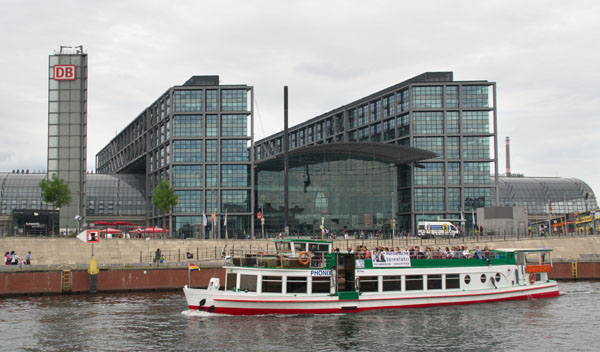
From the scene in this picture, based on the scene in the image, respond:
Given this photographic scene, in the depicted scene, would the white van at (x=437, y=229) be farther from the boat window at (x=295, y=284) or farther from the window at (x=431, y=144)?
the boat window at (x=295, y=284)

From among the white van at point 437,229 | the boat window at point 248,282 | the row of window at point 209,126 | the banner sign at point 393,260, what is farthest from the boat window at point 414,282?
the row of window at point 209,126

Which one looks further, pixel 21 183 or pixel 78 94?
pixel 21 183

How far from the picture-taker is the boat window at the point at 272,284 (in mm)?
40219

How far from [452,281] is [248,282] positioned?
14.1 meters

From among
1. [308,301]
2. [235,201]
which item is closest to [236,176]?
[235,201]

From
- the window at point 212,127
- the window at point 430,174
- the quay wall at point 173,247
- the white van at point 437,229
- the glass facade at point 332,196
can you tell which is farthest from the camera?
the window at point 430,174

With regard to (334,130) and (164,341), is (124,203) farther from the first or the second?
(164,341)

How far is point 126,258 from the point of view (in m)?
75.4

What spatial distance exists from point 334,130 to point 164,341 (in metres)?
118

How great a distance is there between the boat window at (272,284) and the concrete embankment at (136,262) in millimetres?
2672

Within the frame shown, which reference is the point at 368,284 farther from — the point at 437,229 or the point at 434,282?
the point at 437,229

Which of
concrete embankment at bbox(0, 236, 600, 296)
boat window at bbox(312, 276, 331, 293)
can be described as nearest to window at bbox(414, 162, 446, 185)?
concrete embankment at bbox(0, 236, 600, 296)

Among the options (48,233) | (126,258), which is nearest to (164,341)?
(126,258)

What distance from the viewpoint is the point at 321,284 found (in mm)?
41219
